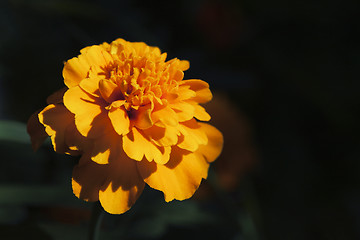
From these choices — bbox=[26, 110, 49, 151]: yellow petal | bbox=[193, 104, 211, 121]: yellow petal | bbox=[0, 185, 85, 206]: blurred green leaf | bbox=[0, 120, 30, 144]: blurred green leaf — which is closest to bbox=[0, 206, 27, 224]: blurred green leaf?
bbox=[0, 185, 85, 206]: blurred green leaf

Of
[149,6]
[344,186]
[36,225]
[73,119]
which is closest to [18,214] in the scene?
[36,225]

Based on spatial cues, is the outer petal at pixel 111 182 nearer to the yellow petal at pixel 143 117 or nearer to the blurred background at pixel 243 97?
the yellow petal at pixel 143 117

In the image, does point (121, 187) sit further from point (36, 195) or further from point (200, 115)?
point (36, 195)

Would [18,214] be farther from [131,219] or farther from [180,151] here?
[180,151]

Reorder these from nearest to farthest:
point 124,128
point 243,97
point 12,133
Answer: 1. point 124,128
2. point 12,133
3. point 243,97

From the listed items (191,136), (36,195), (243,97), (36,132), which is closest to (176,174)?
(191,136)

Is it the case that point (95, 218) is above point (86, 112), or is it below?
below

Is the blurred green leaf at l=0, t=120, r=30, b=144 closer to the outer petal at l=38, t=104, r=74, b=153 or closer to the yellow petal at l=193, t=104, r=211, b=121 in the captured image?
the outer petal at l=38, t=104, r=74, b=153

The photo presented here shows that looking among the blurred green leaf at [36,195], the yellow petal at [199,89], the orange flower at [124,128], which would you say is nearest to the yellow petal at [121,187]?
the orange flower at [124,128]
